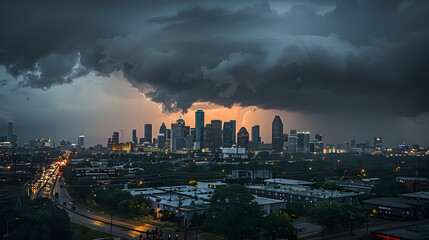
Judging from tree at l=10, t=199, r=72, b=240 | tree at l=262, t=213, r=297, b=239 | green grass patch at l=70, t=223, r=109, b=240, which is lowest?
green grass patch at l=70, t=223, r=109, b=240

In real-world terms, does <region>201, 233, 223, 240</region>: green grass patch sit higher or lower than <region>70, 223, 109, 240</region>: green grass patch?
lower

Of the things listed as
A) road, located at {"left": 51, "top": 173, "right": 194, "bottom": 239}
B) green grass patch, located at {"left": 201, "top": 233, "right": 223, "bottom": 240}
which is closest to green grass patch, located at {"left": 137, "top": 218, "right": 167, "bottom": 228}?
road, located at {"left": 51, "top": 173, "right": 194, "bottom": 239}

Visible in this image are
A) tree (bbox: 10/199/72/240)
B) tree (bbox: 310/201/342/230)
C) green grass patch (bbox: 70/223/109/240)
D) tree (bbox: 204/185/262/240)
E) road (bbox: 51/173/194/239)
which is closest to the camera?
tree (bbox: 10/199/72/240)

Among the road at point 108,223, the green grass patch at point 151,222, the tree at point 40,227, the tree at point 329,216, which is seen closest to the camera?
the tree at point 40,227

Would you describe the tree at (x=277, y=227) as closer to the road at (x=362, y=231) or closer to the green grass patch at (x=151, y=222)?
the road at (x=362, y=231)

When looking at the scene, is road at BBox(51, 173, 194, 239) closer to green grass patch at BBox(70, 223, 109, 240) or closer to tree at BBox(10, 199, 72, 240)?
green grass patch at BBox(70, 223, 109, 240)

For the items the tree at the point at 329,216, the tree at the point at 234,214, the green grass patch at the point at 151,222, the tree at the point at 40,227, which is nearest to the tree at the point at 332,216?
the tree at the point at 329,216

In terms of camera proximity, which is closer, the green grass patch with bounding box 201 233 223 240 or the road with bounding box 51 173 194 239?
the green grass patch with bounding box 201 233 223 240

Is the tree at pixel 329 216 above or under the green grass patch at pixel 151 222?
above

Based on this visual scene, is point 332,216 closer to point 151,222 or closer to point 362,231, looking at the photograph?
point 362,231
